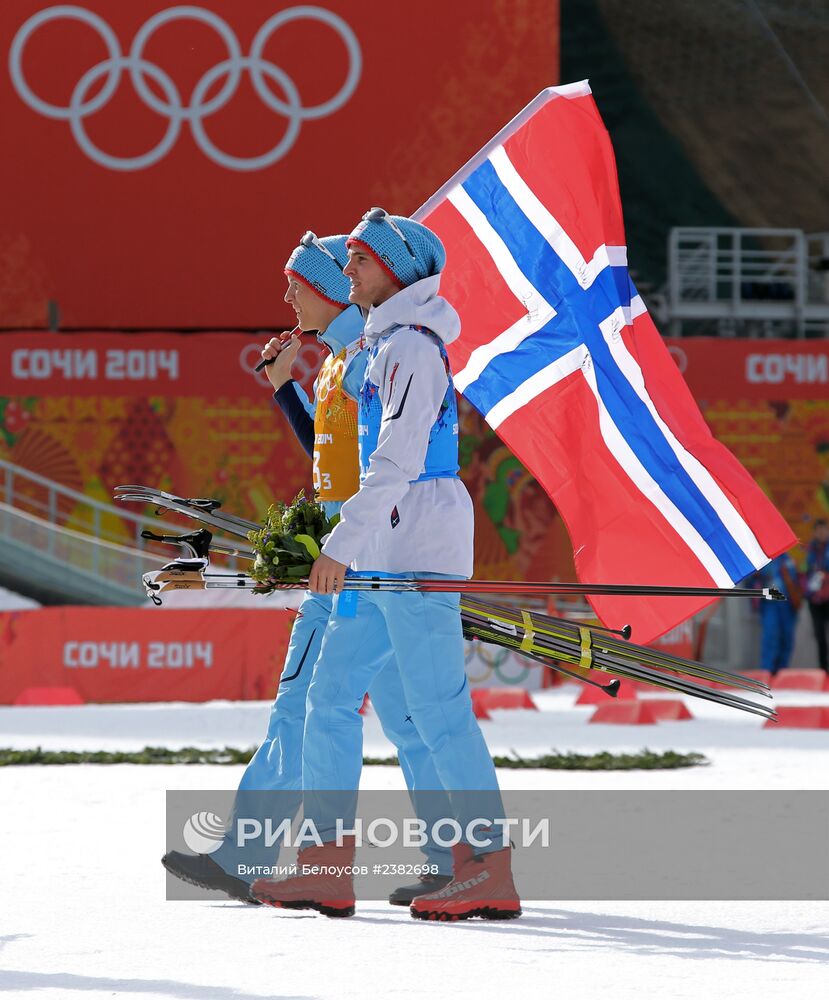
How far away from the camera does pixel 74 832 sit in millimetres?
6715

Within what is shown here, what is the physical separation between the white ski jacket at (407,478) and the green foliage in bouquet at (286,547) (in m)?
0.15

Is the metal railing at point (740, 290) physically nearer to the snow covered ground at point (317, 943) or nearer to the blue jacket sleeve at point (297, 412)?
the snow covered ground at point (317, 943)

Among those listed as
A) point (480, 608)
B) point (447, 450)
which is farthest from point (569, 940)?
point (447, 450)

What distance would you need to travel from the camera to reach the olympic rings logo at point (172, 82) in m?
24.3

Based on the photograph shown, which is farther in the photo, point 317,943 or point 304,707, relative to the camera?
point 304,707

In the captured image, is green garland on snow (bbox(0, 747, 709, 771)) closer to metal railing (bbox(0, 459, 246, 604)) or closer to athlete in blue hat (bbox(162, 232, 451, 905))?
athlete in blue hat (bbox(162, 232, 451, 905))

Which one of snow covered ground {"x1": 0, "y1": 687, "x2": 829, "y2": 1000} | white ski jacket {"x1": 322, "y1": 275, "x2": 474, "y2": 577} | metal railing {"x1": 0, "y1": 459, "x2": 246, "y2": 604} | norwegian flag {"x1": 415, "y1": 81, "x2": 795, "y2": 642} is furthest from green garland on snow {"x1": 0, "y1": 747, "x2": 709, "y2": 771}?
metal railing {"x1": 0, "y1": 459, "x2": 246, "y2": 604}

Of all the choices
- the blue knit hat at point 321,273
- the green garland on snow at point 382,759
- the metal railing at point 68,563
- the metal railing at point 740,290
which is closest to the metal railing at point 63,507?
the metal railing at point 68,563

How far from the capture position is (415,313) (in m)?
4.95

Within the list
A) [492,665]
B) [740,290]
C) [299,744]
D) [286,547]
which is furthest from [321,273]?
[740,290]

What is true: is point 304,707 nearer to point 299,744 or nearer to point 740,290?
point 299,744

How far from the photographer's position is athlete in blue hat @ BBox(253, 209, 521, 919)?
478 cm

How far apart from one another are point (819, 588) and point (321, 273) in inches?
558

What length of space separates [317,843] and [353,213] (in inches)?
799
